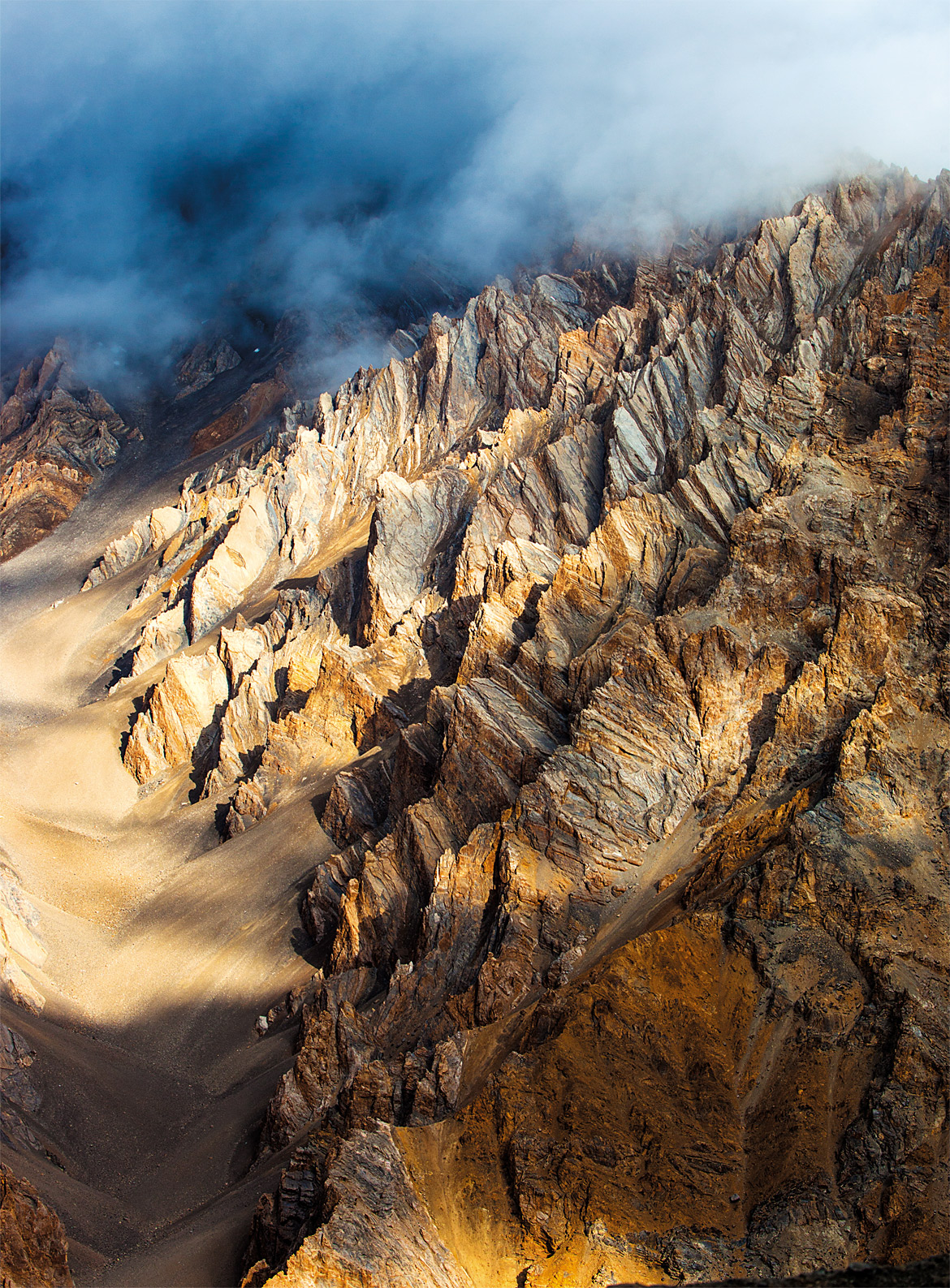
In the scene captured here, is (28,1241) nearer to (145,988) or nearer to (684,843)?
(684,843)

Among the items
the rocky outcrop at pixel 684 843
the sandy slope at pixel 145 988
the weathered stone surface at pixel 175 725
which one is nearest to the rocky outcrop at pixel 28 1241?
the sandy slope at pixel 145 988

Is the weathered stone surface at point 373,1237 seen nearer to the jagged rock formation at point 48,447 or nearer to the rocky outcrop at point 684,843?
the rocky outcrop at point 684,843

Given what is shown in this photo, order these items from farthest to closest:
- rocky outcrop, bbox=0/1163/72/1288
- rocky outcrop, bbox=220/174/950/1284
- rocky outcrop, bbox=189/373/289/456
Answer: rocky outcrop, bbox=189/373/289/456 < rocky outcrop, bbox=0/1163/72/1288 < rocky outcrop, bbox=220/174/950/1284

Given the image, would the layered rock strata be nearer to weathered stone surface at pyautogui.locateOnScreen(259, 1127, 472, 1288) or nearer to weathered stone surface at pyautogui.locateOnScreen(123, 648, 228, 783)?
weathered stone surface at pyautogui.locateOnScreen(259, 1127, 472, 1288)

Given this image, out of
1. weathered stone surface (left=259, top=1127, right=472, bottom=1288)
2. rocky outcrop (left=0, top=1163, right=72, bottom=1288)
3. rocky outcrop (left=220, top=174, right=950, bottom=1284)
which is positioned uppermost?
rocky outcrop (left=0, top=1163, right=72, bottom=1288)

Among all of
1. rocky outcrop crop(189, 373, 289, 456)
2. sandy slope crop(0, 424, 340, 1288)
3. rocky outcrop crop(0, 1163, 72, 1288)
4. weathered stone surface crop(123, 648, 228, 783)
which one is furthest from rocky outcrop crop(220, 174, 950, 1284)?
rocky outcrop crop(189, 373, 289, 456)

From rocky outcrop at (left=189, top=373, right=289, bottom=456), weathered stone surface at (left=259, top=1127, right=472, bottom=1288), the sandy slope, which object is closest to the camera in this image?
weathered stone surface at (left=259, top=1127, right=472, bottom=1288)

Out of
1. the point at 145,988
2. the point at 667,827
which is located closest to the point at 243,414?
the point at 145,988
